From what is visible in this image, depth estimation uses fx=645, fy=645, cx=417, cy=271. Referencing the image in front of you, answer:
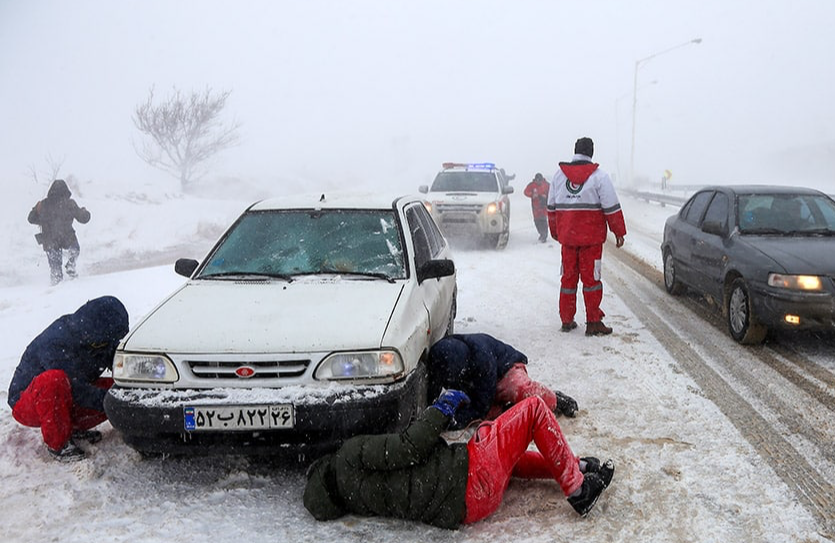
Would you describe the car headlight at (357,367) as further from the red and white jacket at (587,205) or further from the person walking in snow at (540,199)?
the person walking in snow at (540,199)

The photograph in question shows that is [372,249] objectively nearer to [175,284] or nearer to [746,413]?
[746,413]

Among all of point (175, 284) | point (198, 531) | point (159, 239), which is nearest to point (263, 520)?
point (198, 531)

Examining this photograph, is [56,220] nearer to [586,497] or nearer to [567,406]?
[567,406]

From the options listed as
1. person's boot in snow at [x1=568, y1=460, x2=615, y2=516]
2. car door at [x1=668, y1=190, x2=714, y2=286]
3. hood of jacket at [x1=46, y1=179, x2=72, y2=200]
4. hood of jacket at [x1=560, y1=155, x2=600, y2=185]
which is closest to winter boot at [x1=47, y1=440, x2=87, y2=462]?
person's boot in snow at [x1=568, y1=460, x2=615, y2=516]

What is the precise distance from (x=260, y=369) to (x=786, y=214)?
231 inches

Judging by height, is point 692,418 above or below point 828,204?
below

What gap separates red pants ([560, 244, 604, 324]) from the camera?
21.4 ft

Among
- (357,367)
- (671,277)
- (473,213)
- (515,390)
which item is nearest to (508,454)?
(357,367)

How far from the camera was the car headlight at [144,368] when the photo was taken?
3361 mm

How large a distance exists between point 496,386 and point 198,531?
2.03 meters

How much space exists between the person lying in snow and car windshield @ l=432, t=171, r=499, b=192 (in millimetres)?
10396

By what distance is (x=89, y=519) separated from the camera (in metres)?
3.21

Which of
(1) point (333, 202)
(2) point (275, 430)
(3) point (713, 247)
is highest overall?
(1) point (333, 202)

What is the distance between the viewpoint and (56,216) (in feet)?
34.3
